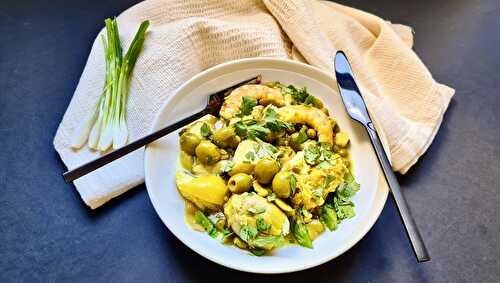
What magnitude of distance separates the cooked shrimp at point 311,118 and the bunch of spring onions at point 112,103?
0.37m

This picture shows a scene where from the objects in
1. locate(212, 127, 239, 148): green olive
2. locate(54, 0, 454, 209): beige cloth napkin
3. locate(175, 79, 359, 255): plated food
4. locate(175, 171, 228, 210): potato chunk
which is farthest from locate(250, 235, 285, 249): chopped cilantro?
locate(54, 0, 454, 209): beige cloth napkin

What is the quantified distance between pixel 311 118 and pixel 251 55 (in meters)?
0.26

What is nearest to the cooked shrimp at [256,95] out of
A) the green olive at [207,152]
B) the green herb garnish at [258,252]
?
the green olive at [207,152]

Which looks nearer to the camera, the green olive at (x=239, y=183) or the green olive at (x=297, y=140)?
the green olive at (x=239, y=183)

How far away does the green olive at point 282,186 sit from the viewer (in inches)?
34.4

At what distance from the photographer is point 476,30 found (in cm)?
138

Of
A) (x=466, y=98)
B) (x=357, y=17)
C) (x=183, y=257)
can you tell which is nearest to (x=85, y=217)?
(x=183, y=257)

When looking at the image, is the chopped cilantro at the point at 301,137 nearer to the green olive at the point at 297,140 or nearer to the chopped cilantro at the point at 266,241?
the green olive at the point at 297,140

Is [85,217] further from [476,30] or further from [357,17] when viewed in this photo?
[476,30]

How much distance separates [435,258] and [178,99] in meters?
0.62

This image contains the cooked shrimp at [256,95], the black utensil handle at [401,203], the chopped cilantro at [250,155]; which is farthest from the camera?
the cooked shrimp at [256,95]

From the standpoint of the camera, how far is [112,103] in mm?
1099

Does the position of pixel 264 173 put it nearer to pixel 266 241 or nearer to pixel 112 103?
pixel 266 241

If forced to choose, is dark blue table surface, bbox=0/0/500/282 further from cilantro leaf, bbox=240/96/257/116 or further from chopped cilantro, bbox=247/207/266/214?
cilantro leaf, bbox=240/96/257/116
